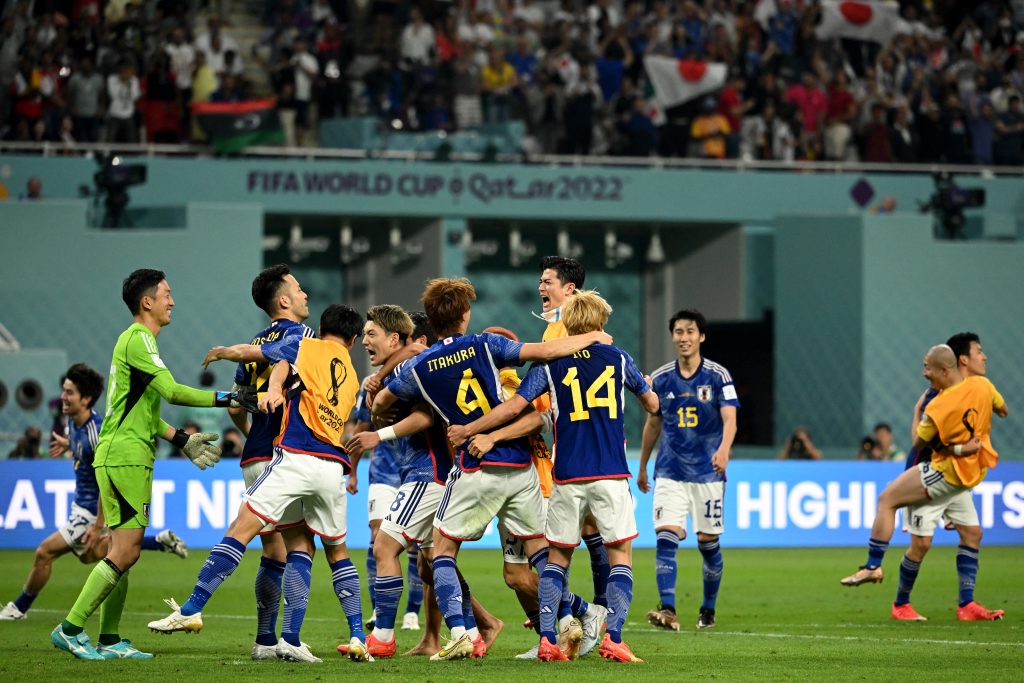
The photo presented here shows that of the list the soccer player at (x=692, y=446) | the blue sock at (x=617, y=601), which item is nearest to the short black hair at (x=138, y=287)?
the blue sock at (x=617, y=601)

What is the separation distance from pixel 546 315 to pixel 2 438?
45.1 ft

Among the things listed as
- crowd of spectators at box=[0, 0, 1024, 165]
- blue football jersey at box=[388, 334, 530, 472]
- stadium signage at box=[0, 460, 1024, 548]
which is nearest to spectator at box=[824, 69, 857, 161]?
crowd of spectators at box=[0, 0, 1024, 165]

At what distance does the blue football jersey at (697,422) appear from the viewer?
39.9 ft

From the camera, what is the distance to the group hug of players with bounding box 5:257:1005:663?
881 cm

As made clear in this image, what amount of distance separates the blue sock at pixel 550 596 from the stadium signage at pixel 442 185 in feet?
58.1

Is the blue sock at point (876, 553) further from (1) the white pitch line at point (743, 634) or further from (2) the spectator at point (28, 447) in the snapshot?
(2) the spectator at point (28, 447)

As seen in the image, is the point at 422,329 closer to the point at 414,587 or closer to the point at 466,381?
the point at 466,381

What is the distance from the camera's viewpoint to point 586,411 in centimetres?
906

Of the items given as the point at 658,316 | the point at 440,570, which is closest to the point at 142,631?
the point at 440,570

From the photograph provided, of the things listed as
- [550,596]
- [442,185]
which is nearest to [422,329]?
[550,596]

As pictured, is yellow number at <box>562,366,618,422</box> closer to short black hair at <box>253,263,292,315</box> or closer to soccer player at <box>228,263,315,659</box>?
soccer player at <box>228,263,315,659</box>

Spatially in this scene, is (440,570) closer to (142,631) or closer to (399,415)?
(399,415)

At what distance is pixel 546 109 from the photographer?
26750mm

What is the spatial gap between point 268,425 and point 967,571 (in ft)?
19.1
